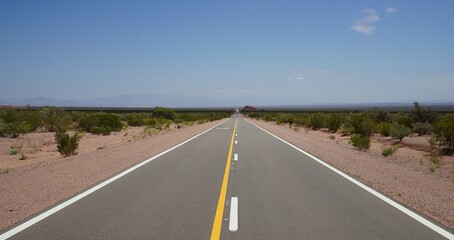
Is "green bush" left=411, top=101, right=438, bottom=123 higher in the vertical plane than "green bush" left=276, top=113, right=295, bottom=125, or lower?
higher

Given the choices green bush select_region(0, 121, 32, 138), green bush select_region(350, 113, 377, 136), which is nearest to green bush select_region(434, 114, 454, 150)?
green bush select_region(350, 113, 377, 136)

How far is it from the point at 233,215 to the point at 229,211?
0.30m

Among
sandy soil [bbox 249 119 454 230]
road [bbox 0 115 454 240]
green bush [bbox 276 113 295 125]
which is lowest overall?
green bush [bbox 276 113 295 125]

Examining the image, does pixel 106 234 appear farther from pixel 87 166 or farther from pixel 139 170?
pixel 87 166

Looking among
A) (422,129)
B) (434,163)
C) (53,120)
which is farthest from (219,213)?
(53,120)

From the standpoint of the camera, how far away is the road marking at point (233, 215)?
646 cm

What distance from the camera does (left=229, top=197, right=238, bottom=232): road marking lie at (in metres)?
6.46

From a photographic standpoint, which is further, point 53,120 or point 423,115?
point 423,115

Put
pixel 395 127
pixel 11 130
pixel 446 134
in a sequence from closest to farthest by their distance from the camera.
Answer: pixel 446 134
pixel 11 130
pixel 395 127

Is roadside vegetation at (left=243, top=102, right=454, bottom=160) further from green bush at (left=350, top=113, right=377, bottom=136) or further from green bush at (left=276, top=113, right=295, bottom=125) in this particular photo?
green bush at (left=276, top=113, right=295, bottom=125)

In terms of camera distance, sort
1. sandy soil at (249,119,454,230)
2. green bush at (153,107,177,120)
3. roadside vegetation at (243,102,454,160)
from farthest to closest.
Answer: green bush at (153,107,177,120), roadside vegetation at (243,102,454,160), sandy soil at (249,119,454,230)

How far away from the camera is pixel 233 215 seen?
284 inches

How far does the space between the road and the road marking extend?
0.02m

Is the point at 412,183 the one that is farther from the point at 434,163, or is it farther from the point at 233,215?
the point at 434,163
